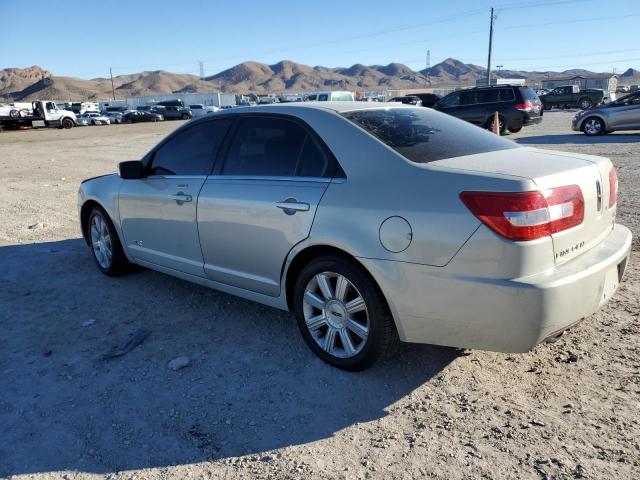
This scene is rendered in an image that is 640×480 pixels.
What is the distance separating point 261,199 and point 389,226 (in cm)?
106

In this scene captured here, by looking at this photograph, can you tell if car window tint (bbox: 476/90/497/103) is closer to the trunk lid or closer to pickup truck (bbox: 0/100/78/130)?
the trunk lid

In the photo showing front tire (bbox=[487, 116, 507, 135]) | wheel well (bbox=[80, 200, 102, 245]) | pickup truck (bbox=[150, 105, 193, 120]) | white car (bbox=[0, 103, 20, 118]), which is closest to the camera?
wheel well (bbox=[80, 200, 102, 245])

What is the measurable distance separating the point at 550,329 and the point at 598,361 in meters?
0.91

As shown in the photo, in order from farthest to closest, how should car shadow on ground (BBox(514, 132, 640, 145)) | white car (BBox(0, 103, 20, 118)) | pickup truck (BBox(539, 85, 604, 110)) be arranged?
pickup truck (BBox(539, 85, 604, 110))
white car (BBox(0, 103, 20, 118))
car shadow on ground (BBox(514, 132, 640, 145))

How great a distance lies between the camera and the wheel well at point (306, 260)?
319 cm

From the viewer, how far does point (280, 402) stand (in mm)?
3123

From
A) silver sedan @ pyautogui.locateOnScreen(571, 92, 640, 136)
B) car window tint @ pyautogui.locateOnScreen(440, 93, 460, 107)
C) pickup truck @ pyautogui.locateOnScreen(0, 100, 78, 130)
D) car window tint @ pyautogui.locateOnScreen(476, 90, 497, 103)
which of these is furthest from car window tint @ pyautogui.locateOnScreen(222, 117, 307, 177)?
pickup truck @ pyautogui.locateOnScreen(0, 100, 78, 130)

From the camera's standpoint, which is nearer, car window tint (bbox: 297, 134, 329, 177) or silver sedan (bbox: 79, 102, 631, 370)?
silver sedan (bbox: 79, 102, 631, 370)

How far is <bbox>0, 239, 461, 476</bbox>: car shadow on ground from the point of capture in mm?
2789

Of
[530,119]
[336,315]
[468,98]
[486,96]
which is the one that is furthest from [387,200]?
[468,98]

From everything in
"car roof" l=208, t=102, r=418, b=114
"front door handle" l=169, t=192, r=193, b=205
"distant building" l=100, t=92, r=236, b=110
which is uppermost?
"distant building" l=100, t=92, r=236, b=110

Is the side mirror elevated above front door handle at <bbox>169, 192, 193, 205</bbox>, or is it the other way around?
the side mirror

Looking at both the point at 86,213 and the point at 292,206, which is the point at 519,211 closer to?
the point at 292,206

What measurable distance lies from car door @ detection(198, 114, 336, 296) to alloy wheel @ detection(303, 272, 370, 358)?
0.30 m
